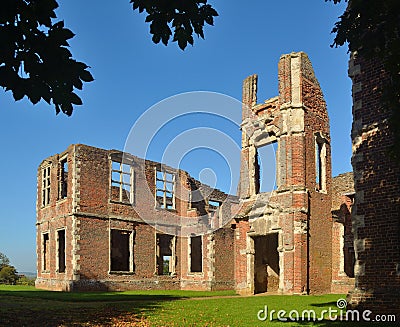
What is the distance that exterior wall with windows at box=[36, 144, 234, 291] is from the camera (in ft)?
80.7

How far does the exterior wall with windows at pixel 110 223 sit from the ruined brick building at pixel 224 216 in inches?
2.4

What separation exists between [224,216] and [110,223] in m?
7.47

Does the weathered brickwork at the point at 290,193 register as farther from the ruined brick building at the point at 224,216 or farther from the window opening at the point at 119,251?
the window opening at the point at 119,251

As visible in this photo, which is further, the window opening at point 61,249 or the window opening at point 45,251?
the window opening at point 45,251

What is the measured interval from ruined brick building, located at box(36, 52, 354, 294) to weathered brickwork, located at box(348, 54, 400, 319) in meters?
8.36

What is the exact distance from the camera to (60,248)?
27672mm

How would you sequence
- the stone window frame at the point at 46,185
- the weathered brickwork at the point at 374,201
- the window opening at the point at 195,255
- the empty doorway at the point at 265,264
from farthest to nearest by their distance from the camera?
the window opening at the point at 195,255, the stone window frame at the point at 46,185, the empty doorway at the point at 265,264, the weathered brickwork at the point at 374,201

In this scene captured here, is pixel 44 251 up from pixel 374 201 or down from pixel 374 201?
down

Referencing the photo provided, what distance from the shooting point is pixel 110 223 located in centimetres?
2598

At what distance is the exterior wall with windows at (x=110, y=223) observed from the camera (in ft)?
80.7

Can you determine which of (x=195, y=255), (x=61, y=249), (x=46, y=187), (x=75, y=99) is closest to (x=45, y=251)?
(x=61, y=249)

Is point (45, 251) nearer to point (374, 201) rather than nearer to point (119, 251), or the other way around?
point (119, 251)

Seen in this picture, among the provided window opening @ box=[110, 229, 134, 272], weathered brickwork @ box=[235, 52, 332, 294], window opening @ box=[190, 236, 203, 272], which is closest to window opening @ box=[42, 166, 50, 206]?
window opening @ box=[110, 229, 134, 272]

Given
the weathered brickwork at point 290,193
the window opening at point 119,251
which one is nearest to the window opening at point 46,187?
the window opening at point 119,251
